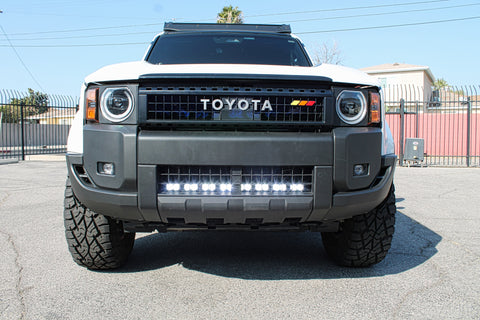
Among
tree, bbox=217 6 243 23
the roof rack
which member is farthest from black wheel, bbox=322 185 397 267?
tree, bbox=217 6 243 23

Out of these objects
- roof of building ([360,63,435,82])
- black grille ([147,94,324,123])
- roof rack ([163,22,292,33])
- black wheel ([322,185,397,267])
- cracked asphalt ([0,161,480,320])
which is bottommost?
cracked asphalt ([0,161,480,320])

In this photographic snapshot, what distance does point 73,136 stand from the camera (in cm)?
272

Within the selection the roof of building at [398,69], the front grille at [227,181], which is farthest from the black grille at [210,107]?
the roof of building at [398,69]

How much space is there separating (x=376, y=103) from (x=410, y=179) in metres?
8.10

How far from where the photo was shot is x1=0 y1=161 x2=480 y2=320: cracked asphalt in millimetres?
2477

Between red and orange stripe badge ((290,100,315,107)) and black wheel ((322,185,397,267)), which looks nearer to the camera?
red and orange stripe badge ((290,100,315,107))

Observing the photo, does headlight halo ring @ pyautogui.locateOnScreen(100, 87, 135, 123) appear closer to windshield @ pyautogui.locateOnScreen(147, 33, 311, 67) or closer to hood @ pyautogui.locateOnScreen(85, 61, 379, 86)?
hood @ pyautogui.locateOnScreen(85, 61, 379, 86)

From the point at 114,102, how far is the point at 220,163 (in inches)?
29.4

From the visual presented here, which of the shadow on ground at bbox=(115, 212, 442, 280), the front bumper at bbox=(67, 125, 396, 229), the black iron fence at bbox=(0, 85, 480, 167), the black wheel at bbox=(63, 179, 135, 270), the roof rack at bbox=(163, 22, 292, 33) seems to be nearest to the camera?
the front bumper at bbox=(67, 125, 396, 229)

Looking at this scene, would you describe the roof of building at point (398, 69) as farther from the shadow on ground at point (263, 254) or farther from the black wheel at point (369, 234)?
the black wheel at point (369, 234)

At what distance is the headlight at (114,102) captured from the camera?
254cm

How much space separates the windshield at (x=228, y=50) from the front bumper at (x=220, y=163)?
157cm

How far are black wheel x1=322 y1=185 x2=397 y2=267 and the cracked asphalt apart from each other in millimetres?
149

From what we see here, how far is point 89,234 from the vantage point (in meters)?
2.90
